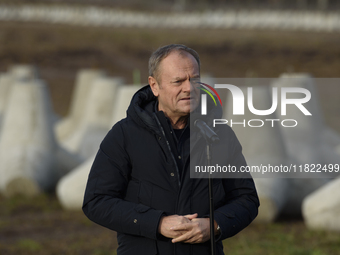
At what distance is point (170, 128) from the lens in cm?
254

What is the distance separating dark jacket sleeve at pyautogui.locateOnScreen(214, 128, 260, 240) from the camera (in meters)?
2.48

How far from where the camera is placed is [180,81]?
2506 millimetres

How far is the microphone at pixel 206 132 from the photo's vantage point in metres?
2.36

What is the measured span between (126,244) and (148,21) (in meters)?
45.3

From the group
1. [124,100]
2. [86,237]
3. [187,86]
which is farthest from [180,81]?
[124,100]

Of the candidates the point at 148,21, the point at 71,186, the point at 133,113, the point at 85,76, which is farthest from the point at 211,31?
the point at 133,113

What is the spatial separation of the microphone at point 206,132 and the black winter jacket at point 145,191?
90 mm

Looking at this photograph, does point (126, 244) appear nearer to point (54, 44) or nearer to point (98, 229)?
point (98, 229)

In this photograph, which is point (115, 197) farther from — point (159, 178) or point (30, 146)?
point (30, 146)

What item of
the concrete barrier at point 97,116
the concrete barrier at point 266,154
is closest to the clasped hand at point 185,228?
the concrete barrier at point 266,154

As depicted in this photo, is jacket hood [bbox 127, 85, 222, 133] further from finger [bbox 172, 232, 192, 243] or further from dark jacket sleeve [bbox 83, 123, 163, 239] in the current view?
finger [bbox 172, 232, 192, 243]

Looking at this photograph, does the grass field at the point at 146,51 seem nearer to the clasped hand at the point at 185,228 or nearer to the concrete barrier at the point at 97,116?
the concrete barrier at the point at 97,116

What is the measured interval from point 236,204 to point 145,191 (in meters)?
0.40

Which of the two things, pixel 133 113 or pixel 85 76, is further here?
pixel 85 76
